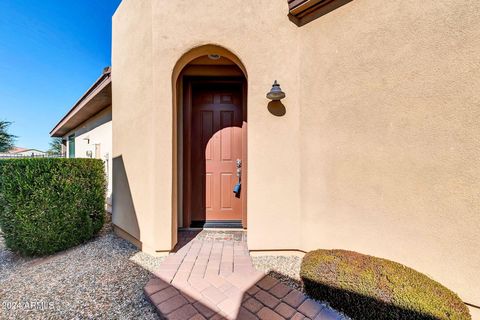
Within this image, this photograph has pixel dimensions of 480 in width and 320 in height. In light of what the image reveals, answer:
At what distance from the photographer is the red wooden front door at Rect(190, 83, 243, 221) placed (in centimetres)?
370

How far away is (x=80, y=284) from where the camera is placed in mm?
2184

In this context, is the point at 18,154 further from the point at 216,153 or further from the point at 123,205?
the point at 216,153

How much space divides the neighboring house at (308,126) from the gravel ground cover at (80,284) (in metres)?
0.35

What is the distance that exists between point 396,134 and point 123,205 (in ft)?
13.0

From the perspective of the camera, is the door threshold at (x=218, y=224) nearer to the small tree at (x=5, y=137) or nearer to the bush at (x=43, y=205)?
the bush at (x=43, y=205)

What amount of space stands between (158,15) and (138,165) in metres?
2.14

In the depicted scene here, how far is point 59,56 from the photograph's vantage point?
29.3ft

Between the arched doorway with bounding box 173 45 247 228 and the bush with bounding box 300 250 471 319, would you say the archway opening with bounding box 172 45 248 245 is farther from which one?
the bush with bounding box 300 250 471 319

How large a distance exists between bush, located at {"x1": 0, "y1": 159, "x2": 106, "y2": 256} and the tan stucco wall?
2.70 feet

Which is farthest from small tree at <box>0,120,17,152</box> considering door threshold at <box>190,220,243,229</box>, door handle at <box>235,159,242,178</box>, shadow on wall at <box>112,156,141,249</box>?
door handle at <box>235,159,242,178</box>

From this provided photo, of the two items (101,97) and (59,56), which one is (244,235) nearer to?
(101,97)

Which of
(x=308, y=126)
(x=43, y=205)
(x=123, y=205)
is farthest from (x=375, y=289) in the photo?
(x=43, y=205)

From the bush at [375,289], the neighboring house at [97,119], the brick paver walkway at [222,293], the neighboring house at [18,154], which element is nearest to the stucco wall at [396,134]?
the bush at [375,289]

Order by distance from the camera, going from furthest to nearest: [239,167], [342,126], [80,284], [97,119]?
[97,119], [239,167], [342,126], [80,284]
